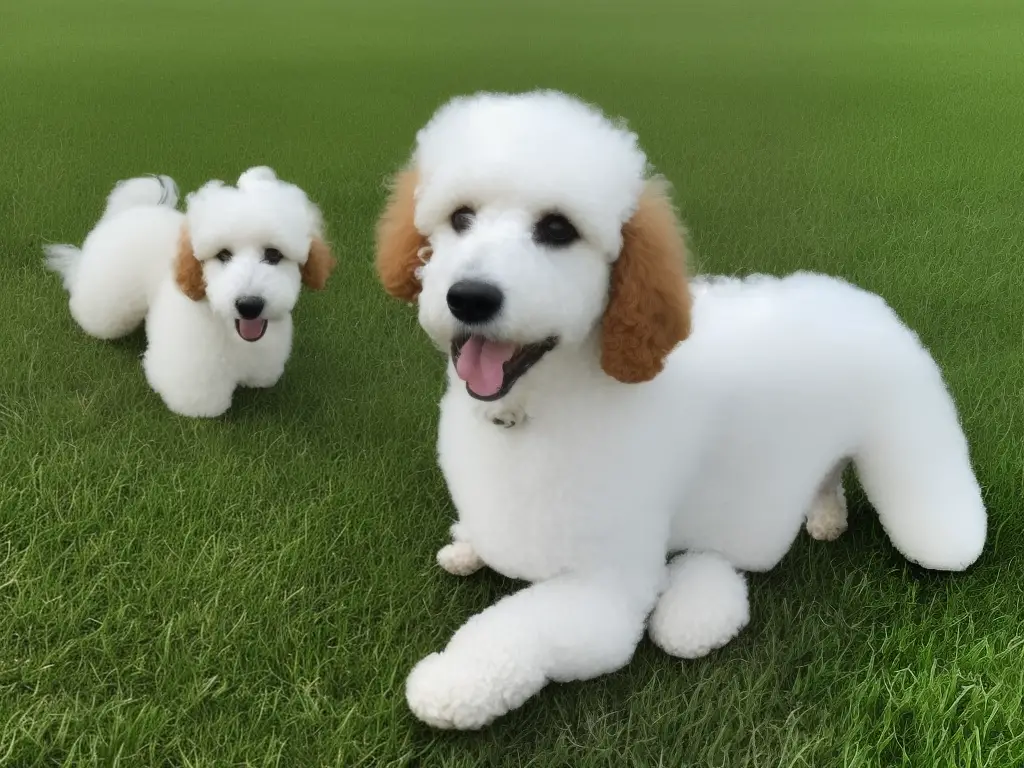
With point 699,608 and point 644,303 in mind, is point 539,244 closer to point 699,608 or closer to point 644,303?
point 644,303

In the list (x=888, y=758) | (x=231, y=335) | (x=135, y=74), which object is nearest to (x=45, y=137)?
(x=135, y=74)

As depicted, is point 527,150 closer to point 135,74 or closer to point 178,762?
point 178,762

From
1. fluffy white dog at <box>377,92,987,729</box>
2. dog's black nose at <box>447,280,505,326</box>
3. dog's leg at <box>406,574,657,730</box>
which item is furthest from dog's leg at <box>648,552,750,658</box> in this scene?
dog's black nose at <box>447,280,505,326</box>

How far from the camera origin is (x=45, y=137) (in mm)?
5344

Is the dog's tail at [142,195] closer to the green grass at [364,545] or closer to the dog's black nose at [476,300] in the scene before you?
the green grass at [364,545]

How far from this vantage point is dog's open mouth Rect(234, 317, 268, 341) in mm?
2426

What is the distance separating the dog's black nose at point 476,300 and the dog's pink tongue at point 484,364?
0.09m

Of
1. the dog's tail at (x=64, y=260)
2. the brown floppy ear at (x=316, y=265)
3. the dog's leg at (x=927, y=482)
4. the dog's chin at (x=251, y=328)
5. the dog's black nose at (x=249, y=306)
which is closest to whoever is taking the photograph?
the dog's leg at (x=927, y=482)

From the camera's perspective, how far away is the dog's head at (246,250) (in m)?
2.31

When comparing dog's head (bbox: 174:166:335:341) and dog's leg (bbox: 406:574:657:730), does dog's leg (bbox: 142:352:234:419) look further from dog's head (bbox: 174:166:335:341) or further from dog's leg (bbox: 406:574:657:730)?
dog's leg (bbox: 406:574:657:730)

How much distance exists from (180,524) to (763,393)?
4.67ft

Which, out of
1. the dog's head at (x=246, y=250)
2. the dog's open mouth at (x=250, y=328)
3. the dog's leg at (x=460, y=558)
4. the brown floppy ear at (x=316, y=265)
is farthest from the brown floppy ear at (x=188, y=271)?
the dog's leg at (x=460, y=558)

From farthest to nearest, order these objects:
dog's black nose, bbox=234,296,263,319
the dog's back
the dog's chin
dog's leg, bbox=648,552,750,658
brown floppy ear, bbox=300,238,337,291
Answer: the dog's back → brown floppy ear, bbox=300,238,337,291 → the dog's chin → dog's black nose, bbox=234,296,263,319 → dog's leg, bbox=648,552,750,658

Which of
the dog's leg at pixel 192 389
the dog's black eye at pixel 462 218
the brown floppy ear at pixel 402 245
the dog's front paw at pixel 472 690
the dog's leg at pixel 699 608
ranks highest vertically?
the dog's black eye at pixel 462 218
